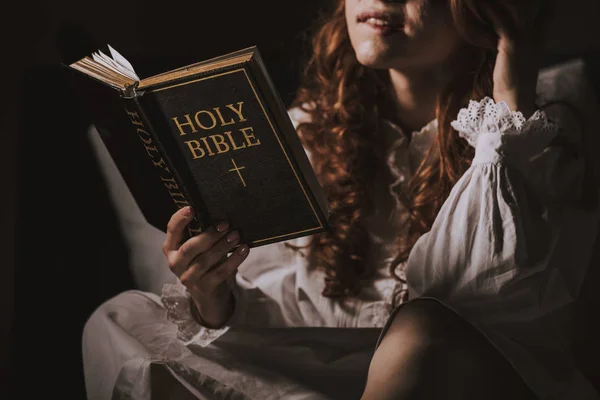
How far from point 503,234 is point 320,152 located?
0.45m

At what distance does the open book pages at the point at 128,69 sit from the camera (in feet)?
3.13

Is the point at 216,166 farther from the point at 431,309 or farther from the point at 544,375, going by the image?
the point at 544,375

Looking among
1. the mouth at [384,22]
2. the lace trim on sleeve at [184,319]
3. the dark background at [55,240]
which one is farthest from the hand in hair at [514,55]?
the dark background at [55,240]

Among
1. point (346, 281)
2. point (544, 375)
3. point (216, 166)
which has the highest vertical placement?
point (216, 166)

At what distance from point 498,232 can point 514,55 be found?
28 cm

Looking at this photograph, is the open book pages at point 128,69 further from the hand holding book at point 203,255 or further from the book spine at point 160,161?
the hand holding book at point 203,255

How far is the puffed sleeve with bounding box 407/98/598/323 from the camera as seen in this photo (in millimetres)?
1048

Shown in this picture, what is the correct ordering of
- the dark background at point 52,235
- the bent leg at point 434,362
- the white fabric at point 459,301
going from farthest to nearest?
the dark background at point 52,235 → the white fabric at point 459,301 → the bent leg at point 434,362

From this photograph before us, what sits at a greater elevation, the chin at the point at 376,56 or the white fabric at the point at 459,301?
the chin at the point at 376,56

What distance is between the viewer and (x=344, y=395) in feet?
3.65

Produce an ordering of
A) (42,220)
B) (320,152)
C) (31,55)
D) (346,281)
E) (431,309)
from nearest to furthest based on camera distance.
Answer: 1. (431,309)
2. (346,281)
3. (320,152)
4. (42,220)
5. (31,55)

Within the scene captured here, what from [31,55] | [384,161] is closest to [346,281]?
[384,161]

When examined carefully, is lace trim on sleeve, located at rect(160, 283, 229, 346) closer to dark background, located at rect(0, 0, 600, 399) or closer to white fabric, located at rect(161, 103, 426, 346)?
white fabric, located at rect(161, 103, 426, 346)

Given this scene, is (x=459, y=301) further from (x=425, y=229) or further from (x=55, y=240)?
(x=55, y=240)
